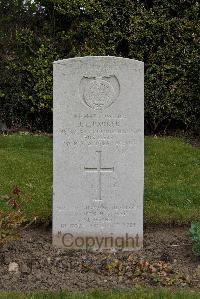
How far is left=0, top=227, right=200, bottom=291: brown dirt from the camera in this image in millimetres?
5441

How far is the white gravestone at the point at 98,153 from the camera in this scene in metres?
6.22

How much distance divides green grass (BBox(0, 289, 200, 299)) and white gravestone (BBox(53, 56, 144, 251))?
4.18 ft

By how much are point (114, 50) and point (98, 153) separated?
253 inches

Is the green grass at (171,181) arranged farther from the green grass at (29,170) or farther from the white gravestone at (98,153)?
the green grass at (29,170)

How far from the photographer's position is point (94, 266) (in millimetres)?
5879

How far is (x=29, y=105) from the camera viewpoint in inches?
509

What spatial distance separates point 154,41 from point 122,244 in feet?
22.0

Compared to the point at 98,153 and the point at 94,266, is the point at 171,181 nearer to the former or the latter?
the point at 98,153

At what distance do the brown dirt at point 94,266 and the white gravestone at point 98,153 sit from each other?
0.21m

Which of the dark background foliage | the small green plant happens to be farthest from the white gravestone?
the dark background foliage

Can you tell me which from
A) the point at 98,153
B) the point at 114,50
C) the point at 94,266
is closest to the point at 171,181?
the point at 98,153

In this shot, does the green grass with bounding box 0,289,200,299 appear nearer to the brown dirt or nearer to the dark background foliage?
the brown dirt

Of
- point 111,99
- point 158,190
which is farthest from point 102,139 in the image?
point 158,190

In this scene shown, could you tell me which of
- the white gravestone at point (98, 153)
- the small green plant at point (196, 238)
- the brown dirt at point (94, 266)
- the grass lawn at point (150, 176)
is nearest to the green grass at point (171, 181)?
the grass lawn at point (150, 176)
